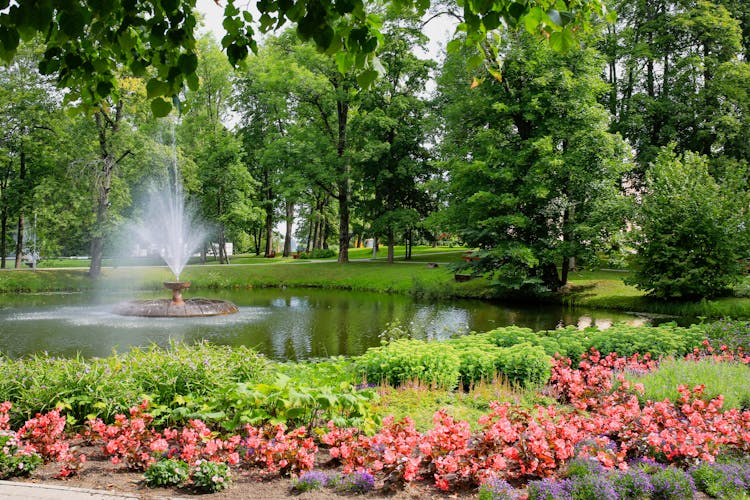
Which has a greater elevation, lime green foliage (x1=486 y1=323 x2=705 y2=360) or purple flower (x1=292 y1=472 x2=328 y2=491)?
lime green foliage (x1=486 y1=323 x2=705 y2=360)

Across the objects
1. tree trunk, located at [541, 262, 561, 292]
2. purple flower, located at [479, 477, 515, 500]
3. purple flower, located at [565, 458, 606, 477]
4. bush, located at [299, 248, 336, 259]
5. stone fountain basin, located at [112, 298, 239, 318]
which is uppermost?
bush, located at [299, 248, 336, 259]

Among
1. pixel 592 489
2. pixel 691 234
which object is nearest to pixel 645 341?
pixel 592 489

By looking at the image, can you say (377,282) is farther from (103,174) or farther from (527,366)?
(527,366)

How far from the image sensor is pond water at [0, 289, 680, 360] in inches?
546

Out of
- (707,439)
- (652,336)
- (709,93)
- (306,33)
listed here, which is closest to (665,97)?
(709,93)

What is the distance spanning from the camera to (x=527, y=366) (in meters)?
7.83

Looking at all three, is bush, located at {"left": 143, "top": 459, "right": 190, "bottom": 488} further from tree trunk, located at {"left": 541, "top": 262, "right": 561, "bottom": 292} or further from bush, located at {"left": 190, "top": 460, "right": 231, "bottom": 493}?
tree trunk, located at {"left": 541, "top": 262, "right": 561, "bottom": 292}

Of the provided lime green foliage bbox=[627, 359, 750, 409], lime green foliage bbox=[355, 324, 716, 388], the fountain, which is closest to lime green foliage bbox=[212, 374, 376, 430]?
lime green foliage bbox=[355, 324, 716, 388]

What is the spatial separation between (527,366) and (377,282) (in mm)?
21838

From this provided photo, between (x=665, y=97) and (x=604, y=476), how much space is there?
1247 inches

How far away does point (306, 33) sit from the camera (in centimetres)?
312

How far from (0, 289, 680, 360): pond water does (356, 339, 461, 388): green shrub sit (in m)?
4.88

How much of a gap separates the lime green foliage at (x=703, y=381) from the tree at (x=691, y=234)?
13.4 m

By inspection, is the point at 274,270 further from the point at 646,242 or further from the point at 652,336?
the point at 652,336
